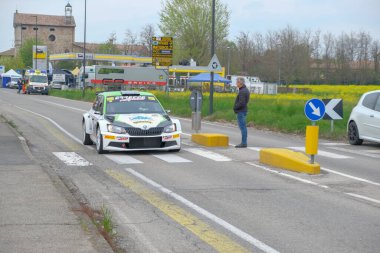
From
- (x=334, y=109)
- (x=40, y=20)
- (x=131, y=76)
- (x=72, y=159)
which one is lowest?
(x=72, y=159)

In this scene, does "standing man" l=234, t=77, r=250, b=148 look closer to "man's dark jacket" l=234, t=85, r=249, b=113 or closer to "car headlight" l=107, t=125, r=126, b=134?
"man's dark jacket" l=234, t=85, r=249, b=113

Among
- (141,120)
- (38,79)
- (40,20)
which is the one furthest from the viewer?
(40,20)

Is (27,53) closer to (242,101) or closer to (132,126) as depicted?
(242,101)

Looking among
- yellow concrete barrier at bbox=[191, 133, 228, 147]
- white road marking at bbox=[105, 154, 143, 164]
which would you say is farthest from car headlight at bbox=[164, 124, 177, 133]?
yellow concrete barrier at bbox=[191, 133, 228, 147]

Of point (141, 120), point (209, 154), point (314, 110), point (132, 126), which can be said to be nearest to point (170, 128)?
point (141, 120)

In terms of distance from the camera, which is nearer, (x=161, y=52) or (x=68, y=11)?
(x=161, y=52)

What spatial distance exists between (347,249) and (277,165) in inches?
255

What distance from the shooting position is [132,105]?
15680 millimetres

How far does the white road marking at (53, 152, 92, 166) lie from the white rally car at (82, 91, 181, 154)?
636mm

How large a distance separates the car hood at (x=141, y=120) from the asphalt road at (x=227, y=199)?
27.7 inches

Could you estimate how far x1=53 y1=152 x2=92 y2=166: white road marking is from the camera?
13273mm

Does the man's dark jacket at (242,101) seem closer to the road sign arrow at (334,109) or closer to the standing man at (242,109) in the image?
the standing man at (242,109)

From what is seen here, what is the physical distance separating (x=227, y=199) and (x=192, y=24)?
6551 cm

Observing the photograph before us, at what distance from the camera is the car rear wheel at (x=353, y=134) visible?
18.2 metres
